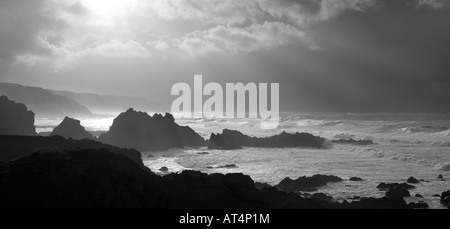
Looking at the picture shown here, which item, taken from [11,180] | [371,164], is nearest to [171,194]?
[11,180]

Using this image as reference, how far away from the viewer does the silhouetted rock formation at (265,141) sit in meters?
54.9

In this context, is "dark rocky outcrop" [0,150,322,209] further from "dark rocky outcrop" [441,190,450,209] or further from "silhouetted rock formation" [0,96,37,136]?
"silhouetted rock formation" [0,96,37,136]

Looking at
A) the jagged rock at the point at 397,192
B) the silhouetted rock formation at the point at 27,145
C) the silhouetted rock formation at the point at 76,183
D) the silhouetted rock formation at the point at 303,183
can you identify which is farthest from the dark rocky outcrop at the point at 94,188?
the silhouetted rock formation at the point at 27,145

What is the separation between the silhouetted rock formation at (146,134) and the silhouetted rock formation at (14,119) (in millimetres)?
9289

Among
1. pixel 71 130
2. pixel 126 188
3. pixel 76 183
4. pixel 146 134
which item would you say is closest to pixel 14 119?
pixel 71 130

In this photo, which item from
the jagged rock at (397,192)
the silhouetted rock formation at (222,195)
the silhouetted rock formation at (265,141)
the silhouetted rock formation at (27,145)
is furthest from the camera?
the silhouetted rock formation at (265,141)

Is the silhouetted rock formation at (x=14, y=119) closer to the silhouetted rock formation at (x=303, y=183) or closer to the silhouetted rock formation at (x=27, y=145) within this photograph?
the silhouetted rock formation at (x=27, y=145)

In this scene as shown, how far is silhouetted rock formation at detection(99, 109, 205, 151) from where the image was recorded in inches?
1964

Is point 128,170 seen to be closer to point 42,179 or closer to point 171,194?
point 171,194

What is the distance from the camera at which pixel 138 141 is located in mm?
50375

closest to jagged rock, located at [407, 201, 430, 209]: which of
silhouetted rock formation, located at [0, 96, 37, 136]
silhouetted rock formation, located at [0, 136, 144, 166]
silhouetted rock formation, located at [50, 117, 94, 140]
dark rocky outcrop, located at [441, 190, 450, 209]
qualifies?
dark rocky outcrop, located at [441, 190, 450, 209]

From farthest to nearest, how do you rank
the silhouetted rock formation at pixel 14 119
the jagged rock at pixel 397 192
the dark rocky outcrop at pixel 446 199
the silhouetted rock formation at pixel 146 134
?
the silhouetted rock formation at pixel 146 134 < the silhouetted rock formation at pixel 14 119 < the jagged rock at pixel 397 192 < the dark rocky outcrop at pixel 446 199

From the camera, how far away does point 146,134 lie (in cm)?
5244

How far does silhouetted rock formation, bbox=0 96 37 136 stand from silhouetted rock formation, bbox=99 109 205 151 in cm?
929
